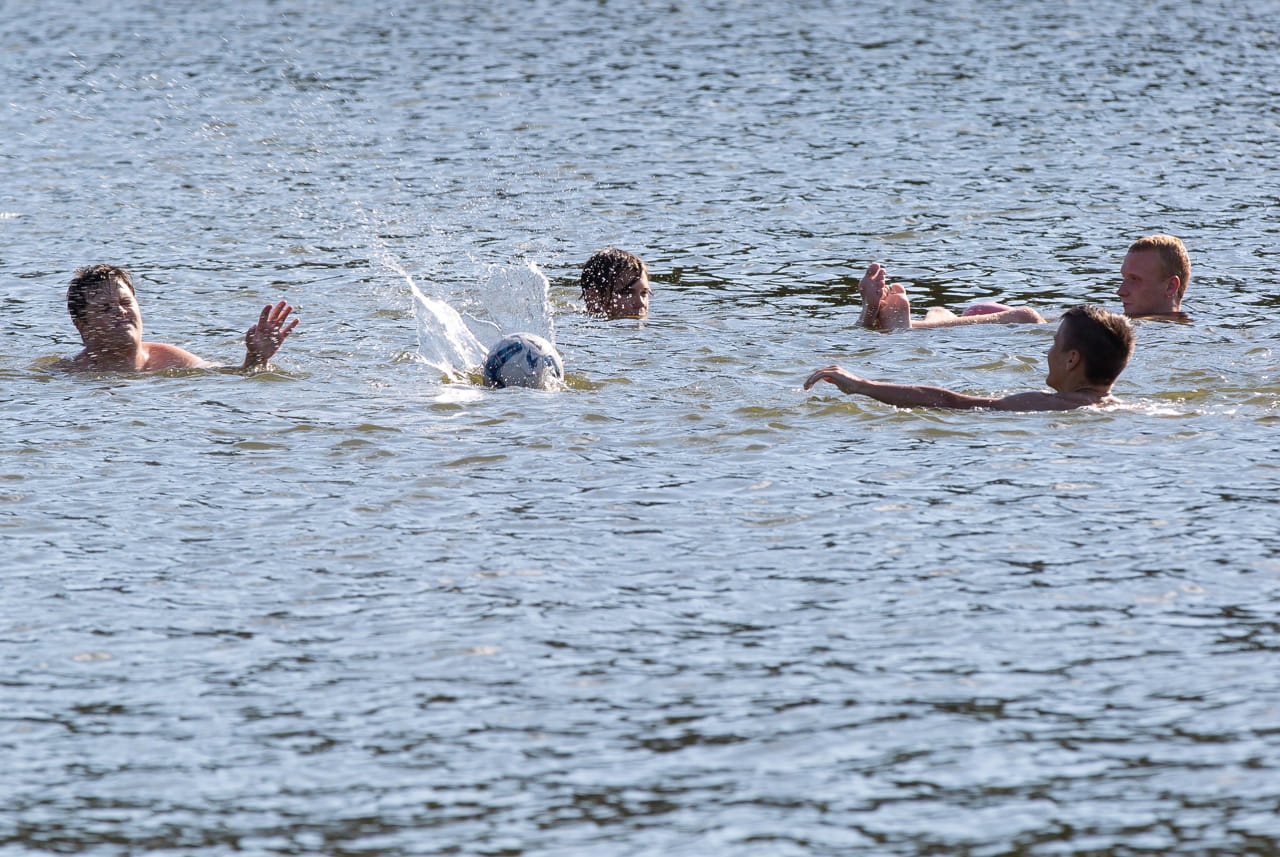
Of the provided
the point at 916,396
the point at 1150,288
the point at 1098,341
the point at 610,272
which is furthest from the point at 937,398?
the point at 610,272

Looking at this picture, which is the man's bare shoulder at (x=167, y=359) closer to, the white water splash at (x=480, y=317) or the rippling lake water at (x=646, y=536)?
the rippling lake water at (x=646, y=536)

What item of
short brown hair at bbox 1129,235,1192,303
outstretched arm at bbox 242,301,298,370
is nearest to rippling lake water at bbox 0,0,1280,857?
outstretched arm at bbox 242,301,298,370

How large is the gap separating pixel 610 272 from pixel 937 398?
463 cm

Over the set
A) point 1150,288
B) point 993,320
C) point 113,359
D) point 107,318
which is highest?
point 107,318

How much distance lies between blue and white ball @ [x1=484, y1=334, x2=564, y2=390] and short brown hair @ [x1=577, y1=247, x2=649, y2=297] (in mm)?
2745

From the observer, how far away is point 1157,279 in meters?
14.9

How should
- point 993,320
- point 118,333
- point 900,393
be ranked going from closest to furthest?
1. point 900,393
2. point 118,333
3. point 993,320

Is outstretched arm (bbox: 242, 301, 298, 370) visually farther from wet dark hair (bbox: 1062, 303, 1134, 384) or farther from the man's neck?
wet dark hair (bbox: 1062, 303, 1134, 384)

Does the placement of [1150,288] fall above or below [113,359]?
below

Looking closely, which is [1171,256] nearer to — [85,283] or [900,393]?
[900,393]

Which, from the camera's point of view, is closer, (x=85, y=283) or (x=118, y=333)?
(x=118, y=333)

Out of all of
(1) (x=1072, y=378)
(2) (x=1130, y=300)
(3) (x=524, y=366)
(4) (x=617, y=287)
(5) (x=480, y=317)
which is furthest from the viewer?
(5) (x=480, y=317)

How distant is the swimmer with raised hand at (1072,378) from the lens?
446 inches

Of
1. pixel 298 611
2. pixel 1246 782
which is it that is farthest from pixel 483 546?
pixel 1246 782
